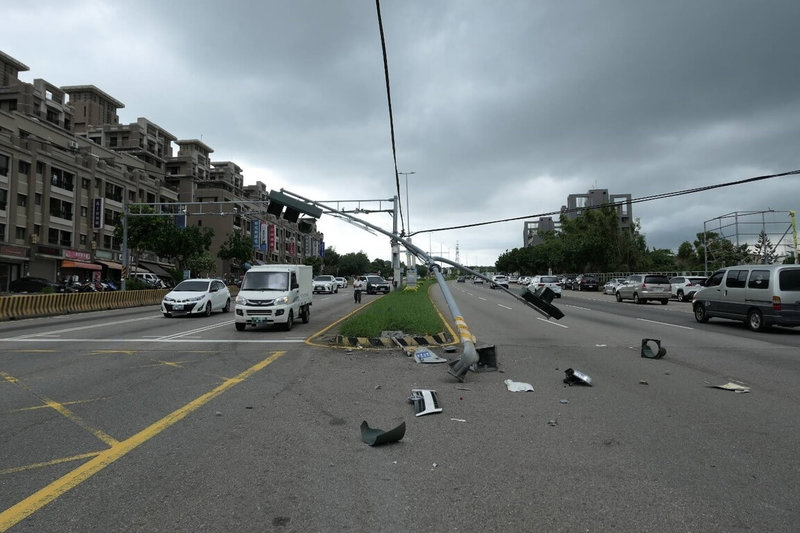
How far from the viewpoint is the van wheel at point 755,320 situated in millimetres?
14508

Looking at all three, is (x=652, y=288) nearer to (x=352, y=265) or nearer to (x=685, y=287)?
(x=685, y=287)

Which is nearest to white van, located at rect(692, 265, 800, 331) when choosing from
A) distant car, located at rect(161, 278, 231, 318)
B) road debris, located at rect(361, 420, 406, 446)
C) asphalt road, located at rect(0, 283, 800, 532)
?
asphalt road, located at rect(0, 283, 800, 532)

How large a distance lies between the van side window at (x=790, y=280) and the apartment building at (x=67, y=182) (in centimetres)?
2408

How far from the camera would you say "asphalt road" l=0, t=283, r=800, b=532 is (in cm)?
337

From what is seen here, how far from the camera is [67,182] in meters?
48.7

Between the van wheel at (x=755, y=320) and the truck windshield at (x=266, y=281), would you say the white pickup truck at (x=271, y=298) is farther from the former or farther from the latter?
the van wheel at (x=755, y=320)

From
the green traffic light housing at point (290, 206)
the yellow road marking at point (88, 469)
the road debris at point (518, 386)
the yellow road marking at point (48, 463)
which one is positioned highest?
the green traffic light housing at point (290, 206)

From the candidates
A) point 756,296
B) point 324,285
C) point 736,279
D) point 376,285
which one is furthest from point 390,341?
point 324,285

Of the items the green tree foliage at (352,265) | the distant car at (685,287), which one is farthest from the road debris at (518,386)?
the green tree foliage at (352,265)

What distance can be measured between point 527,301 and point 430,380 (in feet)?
7.38

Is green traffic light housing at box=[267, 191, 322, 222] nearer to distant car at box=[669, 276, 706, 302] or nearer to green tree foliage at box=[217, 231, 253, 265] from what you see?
distant car at box=[669, 276, 706, 302]

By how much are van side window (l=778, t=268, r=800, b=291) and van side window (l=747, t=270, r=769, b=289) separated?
15.0 inches

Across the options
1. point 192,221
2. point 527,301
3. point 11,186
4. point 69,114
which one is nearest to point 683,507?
point 527,301

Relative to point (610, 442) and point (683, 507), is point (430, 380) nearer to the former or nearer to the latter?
point (610, 442)
